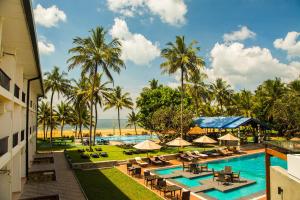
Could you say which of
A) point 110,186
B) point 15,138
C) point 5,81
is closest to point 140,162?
point 110,186

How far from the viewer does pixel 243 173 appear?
22312mm

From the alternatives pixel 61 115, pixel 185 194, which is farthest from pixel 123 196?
pixel 61 115

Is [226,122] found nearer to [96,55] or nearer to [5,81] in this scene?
[96,55]

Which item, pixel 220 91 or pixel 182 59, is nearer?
pixel 182 59

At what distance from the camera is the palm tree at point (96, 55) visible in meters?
30.0

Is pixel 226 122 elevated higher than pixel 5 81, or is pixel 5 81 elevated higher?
pixel 5 81

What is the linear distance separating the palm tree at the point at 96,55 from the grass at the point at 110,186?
10.7 meters

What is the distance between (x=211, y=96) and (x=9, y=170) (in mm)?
53288

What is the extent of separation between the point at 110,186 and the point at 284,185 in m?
11.1

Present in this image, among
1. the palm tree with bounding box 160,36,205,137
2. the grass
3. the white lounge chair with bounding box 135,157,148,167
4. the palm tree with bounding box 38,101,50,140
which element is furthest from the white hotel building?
the palm tree with bounding box 38,101,50,140

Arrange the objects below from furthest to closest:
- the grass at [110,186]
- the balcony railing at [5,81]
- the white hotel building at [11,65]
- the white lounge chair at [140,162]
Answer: the white lounge chair at [140,162], the grass at [110,186], the balcony railing at [5,81], the white hotel building at [11,65]

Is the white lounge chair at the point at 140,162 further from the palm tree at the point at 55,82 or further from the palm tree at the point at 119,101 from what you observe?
the palm tree at the point at 119,101

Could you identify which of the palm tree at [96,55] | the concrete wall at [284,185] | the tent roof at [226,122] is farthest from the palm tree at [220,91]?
the concrete wall at [284,185]

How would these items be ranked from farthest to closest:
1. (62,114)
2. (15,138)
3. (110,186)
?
(62,114)
(110,186)
(15,138)
